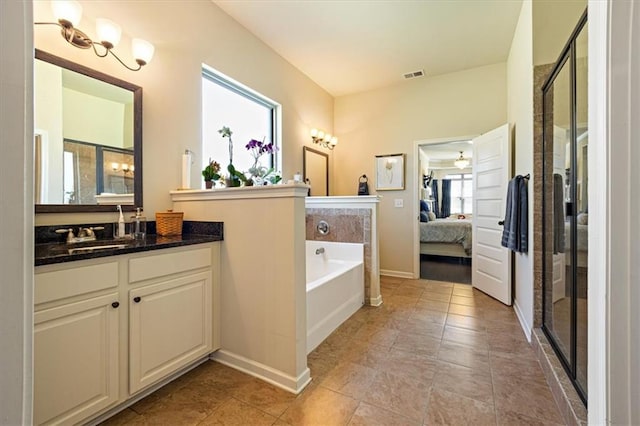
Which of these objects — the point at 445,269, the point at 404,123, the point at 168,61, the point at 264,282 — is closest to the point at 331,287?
the point at 264,282

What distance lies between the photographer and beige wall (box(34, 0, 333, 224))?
5.73 feet

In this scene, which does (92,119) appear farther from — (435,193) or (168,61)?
(435,193)

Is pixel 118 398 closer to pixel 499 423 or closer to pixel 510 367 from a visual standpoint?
Result: pixel 499 423

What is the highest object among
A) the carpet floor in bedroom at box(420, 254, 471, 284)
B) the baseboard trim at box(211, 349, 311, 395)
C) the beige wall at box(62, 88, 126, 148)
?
the beige wall at box(62, 88, 126, 148)

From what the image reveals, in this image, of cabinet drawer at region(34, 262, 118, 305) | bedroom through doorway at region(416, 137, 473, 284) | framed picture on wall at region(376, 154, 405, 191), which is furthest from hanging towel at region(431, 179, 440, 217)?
cabinet drawer at region(34, 262, 118, 305)

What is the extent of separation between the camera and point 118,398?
138 cm

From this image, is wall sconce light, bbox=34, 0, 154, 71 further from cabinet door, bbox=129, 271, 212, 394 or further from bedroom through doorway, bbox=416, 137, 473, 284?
bedroom through doorway, bbox=416, 137, 473, 284

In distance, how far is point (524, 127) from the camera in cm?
250

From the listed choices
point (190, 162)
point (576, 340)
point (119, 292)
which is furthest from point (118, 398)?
point (576, 340)

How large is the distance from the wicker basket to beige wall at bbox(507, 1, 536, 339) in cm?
274

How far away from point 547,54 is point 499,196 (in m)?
1.41

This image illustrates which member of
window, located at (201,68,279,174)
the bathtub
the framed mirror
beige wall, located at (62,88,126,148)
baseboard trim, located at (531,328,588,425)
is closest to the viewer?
baseboard trim, located at (531,328,588,425)

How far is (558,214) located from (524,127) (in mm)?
998

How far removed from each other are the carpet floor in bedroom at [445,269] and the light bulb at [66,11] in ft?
14.3
